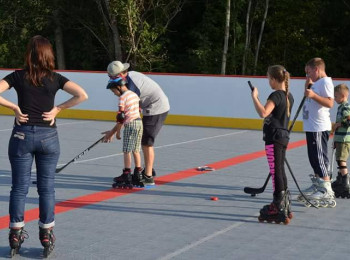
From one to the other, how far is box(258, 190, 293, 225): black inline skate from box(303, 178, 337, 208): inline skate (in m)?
1.04

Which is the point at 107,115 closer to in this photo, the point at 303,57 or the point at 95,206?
the point at 95,206

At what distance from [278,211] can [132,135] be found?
8.83ft

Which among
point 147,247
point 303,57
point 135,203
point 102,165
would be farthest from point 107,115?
point 303,57

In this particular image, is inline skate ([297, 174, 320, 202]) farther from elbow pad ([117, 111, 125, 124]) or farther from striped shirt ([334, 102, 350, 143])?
elbow pad ([117, 111, 125, 124])

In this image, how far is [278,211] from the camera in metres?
7.45

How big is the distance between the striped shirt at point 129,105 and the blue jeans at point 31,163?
3.15 meters

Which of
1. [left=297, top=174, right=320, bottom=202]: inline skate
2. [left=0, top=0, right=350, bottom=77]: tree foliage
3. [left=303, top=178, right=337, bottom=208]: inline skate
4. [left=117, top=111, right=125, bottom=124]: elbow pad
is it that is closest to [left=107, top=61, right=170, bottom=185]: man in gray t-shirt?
[left=117, top=111, right=125, bottom=124]: elbow pad

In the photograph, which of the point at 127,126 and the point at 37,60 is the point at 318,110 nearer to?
the point at 127,126

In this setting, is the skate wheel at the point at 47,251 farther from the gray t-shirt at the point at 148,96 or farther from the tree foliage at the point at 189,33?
the tree foliage at the point at 189,33

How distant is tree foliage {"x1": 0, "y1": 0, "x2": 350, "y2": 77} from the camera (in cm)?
3472

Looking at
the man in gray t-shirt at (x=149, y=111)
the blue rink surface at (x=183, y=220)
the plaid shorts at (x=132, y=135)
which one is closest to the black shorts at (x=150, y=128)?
the man in gray t-shirt at (x=149, y=111)

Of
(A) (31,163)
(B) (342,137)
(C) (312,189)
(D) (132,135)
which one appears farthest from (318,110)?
(A) (31,163)

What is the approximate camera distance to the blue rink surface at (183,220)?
633 centimetres

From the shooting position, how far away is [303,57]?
1414 inches
